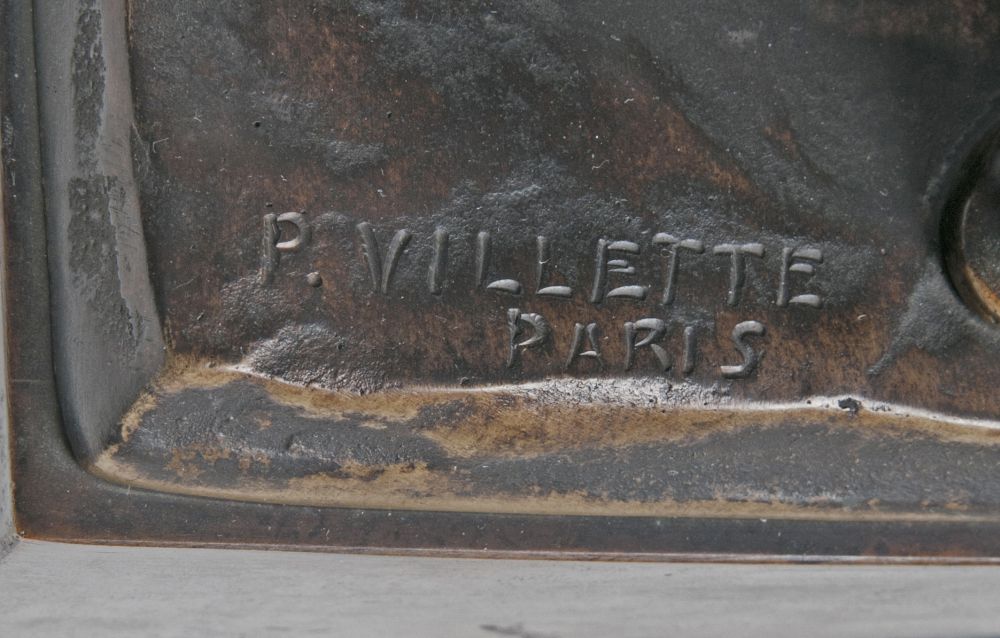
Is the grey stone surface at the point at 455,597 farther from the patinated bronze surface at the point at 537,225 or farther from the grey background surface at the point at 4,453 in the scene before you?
the patinated bronze surface at the point at 537,225

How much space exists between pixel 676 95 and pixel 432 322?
371 mm

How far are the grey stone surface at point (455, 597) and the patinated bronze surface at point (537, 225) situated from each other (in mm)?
170

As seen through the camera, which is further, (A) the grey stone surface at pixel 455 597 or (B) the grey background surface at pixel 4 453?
(A) the grey stone surface at pixel 455 597

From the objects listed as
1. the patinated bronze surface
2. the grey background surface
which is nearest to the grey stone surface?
the grey background surface

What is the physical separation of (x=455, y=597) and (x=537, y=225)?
0.50 m

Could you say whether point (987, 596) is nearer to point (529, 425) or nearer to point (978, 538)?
point (978, 538)

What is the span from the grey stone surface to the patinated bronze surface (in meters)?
0.17

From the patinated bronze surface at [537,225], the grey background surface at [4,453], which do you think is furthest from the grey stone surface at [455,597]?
the patinated bronze surface at [537,225]

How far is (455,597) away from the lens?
1.32 meters

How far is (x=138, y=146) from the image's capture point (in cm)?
112

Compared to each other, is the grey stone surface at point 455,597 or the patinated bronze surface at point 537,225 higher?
Answer: the patinated bronze surface at point 537,225

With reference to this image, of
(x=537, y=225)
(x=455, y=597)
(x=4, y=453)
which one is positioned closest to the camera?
(x=4, y=453)

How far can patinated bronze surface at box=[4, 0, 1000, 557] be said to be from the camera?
1.11 m

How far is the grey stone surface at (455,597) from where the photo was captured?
116 cm
